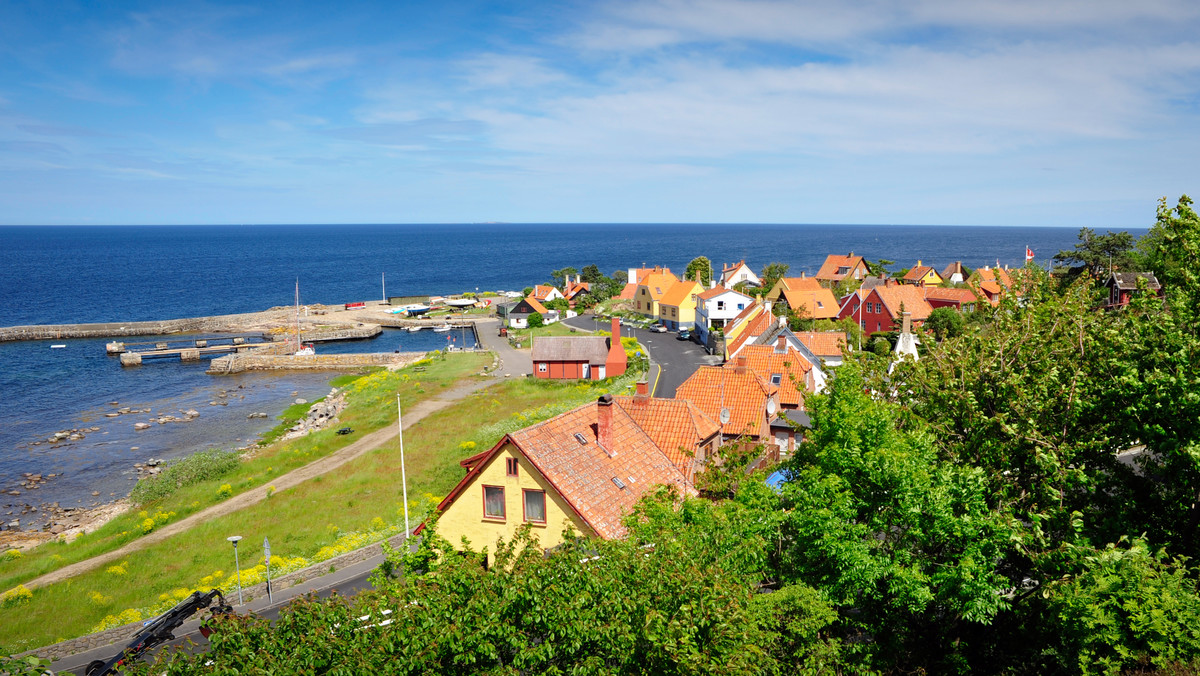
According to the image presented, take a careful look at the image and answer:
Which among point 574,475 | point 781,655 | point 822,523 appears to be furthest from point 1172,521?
point 574,475

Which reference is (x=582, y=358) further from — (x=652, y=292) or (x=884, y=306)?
(x=652, y=292)

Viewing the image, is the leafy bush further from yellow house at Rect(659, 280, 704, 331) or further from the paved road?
yellow house at Rect(659, 280, 704, 331)

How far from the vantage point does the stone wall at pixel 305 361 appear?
321 feet

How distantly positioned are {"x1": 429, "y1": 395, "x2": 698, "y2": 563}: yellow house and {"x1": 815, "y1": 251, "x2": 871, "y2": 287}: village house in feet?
321

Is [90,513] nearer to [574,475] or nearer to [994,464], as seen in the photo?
[574,475]

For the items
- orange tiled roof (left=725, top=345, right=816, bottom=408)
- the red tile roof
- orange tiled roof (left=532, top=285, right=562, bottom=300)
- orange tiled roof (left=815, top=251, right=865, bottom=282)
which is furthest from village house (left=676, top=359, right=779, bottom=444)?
orange tiled roof (left=815, top=251, right=865, bottom=282)

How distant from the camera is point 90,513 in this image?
160 feet

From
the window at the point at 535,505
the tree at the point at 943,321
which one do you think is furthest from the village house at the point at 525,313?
the window at the point at 535,505

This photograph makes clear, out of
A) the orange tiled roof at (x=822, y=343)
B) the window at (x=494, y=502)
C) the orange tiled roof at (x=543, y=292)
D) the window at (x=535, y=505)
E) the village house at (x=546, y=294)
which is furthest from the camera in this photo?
the orange tiled roof at (x=543, y=292)

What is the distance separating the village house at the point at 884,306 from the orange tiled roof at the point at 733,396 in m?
42.6

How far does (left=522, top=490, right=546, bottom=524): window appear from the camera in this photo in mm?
25938

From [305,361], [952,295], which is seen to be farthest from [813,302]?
[305,361]

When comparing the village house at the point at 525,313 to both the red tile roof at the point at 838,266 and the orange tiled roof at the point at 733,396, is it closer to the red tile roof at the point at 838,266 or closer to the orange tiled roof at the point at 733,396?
the red tile roof at the point at 838,266

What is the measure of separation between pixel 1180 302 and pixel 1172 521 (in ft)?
18.8
